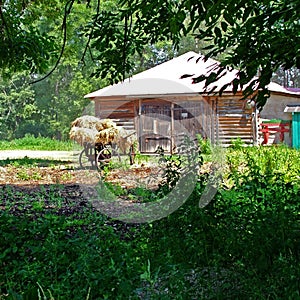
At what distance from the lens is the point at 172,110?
1912cm

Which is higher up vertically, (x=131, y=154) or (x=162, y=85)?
(x=162, y=85)

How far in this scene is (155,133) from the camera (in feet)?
63.0

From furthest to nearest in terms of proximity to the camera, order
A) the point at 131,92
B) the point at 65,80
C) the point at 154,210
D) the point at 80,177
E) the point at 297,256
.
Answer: the point at 65,80 → the point at 131,92 → the point at 80,177 → the point at 154,210 → the point at 297,256

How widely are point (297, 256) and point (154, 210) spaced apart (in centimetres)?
213

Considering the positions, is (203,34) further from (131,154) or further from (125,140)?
(131,154)

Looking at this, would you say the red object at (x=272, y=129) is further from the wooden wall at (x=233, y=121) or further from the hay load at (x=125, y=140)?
the hay load at (x=125, y=140)

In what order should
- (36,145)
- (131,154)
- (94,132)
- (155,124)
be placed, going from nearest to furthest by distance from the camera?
(94,132) < (131,154) < (155,124) < (36,145)

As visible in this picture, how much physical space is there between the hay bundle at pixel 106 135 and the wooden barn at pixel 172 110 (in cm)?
706

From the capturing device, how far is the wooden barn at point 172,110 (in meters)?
18.3

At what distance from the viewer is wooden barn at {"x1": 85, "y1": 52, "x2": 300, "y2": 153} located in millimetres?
18281

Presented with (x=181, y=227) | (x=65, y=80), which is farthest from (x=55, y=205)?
(x=65, y=80)

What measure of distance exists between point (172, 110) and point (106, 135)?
8.49 m

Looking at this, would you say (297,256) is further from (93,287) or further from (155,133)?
(155,133)

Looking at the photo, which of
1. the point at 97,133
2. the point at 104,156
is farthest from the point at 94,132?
the point at 104,156
